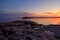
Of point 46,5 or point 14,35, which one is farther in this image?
point 46,5

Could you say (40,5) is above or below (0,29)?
above

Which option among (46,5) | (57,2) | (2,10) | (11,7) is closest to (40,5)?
(46,5)

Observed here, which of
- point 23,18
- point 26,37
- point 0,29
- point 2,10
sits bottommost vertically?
point 26,37

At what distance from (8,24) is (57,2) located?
655 mm

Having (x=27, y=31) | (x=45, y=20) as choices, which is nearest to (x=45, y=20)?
(x=45, y=20)

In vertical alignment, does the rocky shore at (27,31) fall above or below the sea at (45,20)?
below

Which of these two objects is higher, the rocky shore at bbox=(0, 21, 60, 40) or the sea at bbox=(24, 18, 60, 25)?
the sea at bbox=(24, 18, 60, 25)

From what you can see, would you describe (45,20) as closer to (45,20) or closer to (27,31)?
(45,20)

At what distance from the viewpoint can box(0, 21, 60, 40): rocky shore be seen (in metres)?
1.65

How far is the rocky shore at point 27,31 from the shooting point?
1651 millimetres

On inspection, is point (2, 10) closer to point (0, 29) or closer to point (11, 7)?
point (11, 7)

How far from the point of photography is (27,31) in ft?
5.51

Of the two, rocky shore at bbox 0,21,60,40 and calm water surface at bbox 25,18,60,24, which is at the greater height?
calm water surface at bbox 25,18,60,24

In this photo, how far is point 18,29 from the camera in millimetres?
1686
